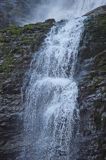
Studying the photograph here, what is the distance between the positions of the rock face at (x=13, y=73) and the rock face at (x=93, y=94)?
139 inches

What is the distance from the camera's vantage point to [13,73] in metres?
23.6

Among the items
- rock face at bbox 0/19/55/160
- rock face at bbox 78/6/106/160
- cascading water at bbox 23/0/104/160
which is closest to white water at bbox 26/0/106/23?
rock face at bbox 0/19/55/160

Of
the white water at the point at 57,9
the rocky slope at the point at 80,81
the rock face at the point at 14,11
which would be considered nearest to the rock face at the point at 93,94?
the rocky slope at the point at 80,81

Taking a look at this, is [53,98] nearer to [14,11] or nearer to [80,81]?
[80,81]

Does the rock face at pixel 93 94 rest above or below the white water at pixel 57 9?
below

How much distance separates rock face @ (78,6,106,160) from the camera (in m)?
19.5

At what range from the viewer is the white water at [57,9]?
38.0 metres

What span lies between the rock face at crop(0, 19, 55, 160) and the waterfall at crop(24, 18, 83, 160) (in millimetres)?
490

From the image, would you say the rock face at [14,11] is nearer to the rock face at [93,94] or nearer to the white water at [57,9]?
the white water at [57,9]

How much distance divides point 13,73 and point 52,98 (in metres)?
3.18

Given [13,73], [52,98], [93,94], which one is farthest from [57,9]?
[93,94]

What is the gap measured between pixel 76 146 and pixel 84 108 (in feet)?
6.22

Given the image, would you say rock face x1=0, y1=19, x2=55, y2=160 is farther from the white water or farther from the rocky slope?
the white water

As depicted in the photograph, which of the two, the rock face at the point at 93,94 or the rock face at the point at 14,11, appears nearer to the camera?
the rock face at the point at 93,94
